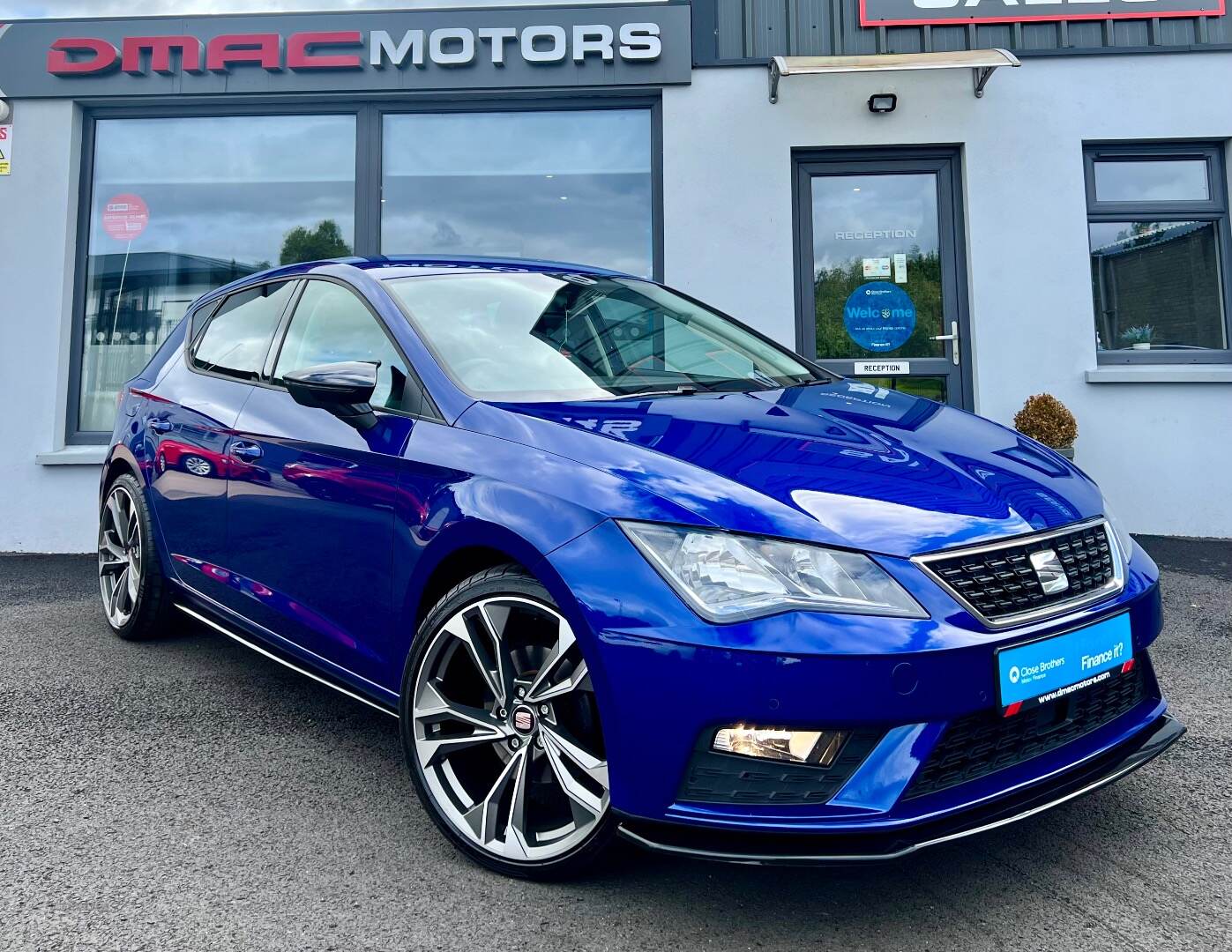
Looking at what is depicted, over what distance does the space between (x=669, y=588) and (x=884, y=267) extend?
5.46 metres

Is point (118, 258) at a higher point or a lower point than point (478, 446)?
higher

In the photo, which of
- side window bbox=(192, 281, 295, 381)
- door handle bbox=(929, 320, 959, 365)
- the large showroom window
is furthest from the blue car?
the large showroom window

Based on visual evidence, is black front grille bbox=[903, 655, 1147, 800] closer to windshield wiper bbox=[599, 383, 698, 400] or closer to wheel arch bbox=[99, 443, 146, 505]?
windshield wiper bbox=[599, 383, 698, 400]

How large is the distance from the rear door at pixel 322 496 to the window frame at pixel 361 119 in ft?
13.7

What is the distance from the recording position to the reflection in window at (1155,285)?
643cm

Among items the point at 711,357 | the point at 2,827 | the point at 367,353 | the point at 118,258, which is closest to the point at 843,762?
the point at 711,357

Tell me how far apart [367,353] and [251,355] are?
801 mm

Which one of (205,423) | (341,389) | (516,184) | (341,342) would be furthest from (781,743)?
(516,184)

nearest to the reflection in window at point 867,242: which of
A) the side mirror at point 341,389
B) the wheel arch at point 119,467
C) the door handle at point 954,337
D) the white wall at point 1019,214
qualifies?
the door handle at point 954,337

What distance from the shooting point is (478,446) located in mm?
2057

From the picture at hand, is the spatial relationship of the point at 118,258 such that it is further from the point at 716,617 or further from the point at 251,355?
the point at 716,617

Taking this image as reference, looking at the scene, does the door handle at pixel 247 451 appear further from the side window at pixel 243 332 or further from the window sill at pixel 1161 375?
the window sill at pixel 1161 375

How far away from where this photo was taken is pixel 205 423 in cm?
311

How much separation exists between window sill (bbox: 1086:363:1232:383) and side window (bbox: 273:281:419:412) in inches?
209
